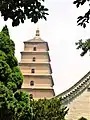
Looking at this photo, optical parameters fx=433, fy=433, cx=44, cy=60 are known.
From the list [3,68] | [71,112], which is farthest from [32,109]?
[71,112]

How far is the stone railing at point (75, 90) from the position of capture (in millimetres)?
36906

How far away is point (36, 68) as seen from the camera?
143ft

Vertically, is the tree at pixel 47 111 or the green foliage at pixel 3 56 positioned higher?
the green foliage at pixel 3 56

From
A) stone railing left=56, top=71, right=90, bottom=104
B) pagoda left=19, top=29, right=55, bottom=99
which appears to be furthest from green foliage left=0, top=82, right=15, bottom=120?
pagoda left=19, top=29, right=55, bottom=99

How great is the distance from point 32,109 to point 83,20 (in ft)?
56.3

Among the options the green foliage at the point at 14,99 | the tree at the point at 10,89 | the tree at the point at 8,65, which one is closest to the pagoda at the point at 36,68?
the green foliage at the point at 14,99

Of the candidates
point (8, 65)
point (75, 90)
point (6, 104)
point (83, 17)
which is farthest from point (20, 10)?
point (75, 90)

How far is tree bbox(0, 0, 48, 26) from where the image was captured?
6.38 metres

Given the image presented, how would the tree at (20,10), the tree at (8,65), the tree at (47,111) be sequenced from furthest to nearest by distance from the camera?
the tree at (47,111), the tree at (8,65), the tree at (20,10)

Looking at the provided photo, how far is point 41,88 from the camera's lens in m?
41.4

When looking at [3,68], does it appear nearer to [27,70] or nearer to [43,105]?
[43,105]

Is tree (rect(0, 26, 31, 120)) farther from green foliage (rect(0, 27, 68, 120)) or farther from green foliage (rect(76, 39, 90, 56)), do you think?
green foliage (rect(76, 39, 90, 56))

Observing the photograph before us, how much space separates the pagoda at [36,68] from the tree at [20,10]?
1332 inches

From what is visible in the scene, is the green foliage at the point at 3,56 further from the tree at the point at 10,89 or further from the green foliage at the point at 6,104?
the green foliage at the point at 6,104
